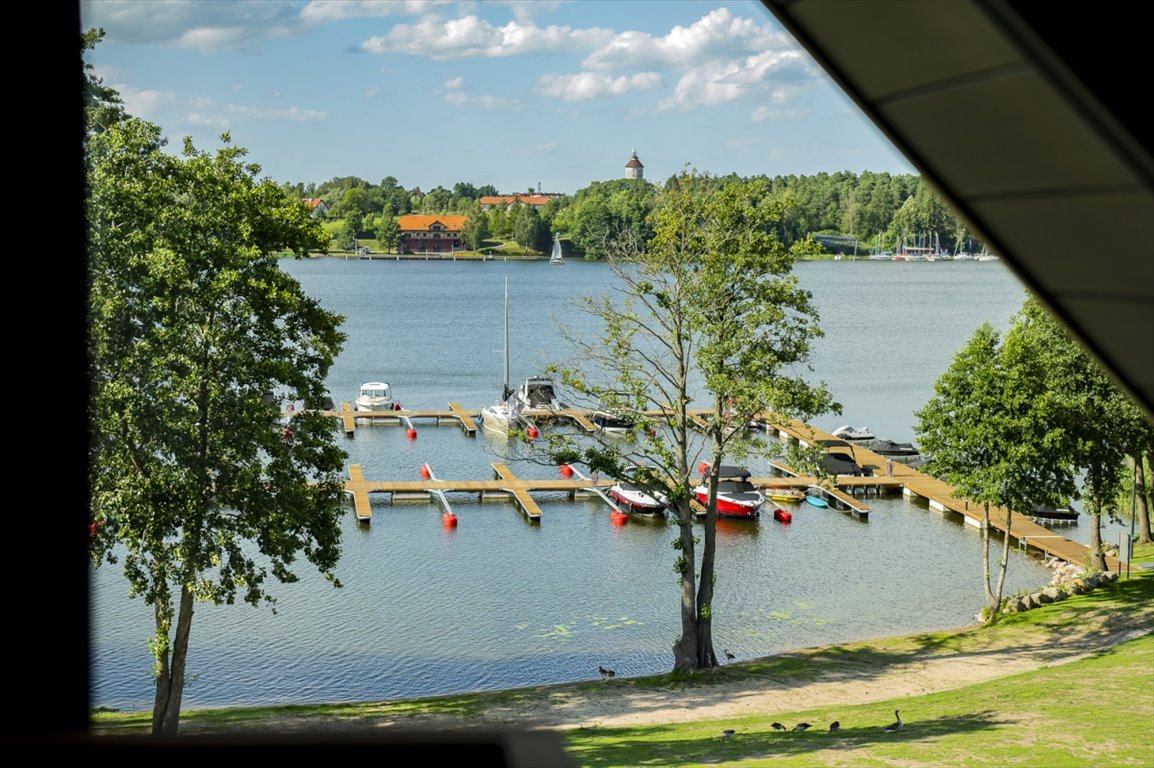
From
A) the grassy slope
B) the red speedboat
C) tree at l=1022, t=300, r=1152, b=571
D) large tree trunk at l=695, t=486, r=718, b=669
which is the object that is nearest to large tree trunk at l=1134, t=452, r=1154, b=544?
tree at l=1022, t=300, r=1152, b=571

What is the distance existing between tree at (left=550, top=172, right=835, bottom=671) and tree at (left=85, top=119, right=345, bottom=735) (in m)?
4.13

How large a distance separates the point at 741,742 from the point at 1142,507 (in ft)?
48.8

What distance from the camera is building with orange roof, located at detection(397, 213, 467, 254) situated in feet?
394

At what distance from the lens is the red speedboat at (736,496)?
26078 mm

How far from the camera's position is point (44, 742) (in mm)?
921

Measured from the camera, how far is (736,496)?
2645 cm

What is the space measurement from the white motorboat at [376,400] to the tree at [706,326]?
2266 centimetres

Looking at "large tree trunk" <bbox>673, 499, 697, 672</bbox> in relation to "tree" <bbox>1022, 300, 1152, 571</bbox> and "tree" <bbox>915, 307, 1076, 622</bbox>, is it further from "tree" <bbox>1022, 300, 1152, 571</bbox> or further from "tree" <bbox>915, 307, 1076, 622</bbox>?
"tree" <bbox>1022, 300, 1152, 571</bbox>

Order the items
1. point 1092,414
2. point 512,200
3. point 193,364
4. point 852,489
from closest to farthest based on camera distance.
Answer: point 193,364
point 1092,414
point 852,489
point 512,200

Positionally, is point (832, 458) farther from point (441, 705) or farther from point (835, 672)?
point (441, 705)

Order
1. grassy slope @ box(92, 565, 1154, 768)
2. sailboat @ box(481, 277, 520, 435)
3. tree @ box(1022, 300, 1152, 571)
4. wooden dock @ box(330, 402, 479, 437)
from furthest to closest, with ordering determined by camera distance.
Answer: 1. wooden dock @ box(330, 402, 479, 437)
2. sailboat @ box(481, 277, 520, 435)
3. tree @ box(1022, 300, 1152, 571)
4. grassy slope @ box(92, 565, 1154, 768)

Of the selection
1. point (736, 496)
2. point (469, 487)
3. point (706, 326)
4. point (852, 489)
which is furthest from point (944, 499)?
point (706, 326)

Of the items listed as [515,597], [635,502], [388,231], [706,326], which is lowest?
[515,597]

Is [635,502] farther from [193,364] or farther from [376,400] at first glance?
[193,364]
